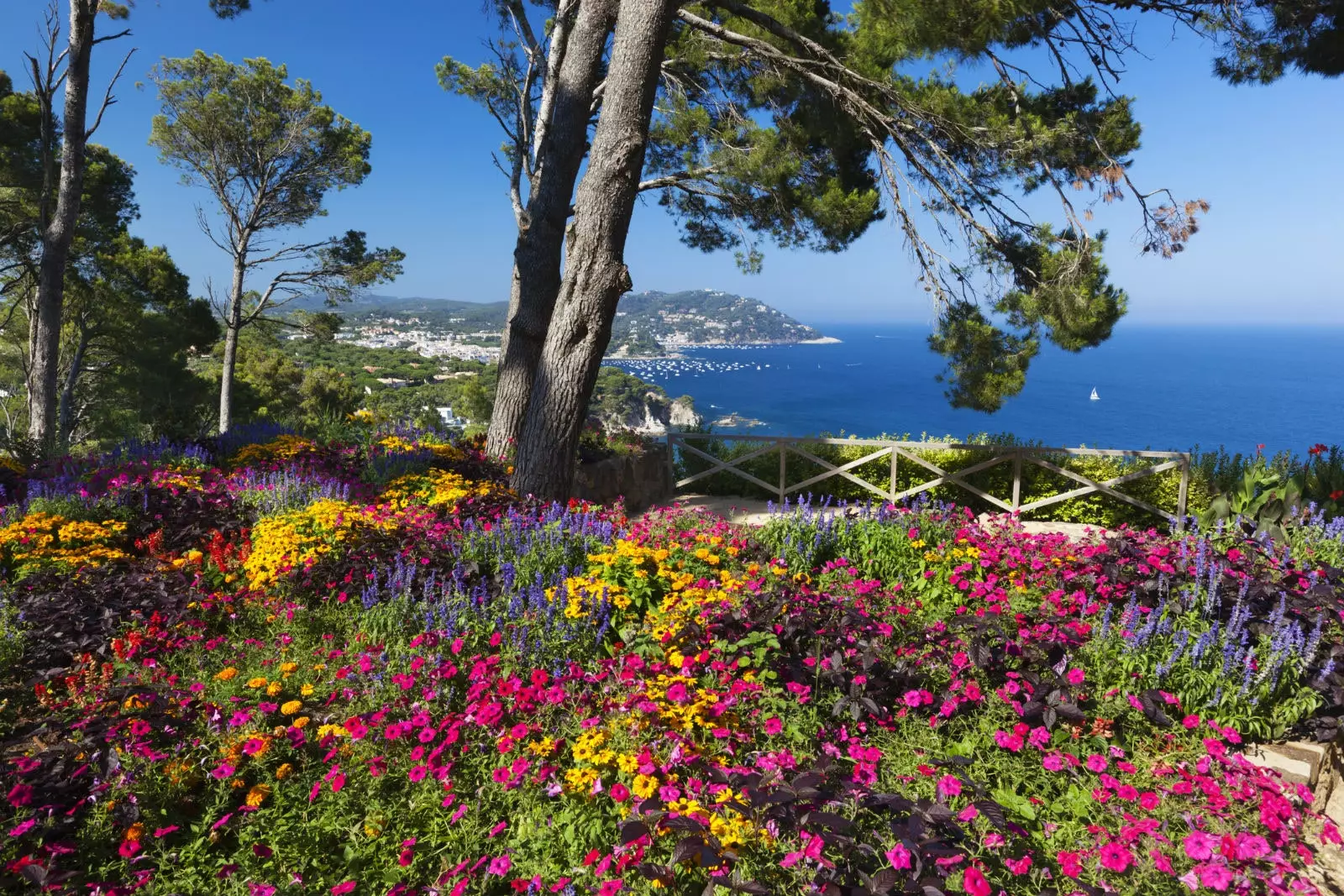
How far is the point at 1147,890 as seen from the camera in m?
2.02

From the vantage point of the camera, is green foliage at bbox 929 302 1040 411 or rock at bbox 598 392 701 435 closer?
green foliage at bbox 929 302 1040 411

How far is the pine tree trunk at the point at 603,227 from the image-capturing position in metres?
5.44

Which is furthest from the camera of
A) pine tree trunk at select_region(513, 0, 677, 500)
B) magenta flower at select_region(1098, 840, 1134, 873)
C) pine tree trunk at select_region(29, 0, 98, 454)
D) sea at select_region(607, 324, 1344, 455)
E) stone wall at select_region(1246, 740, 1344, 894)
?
sea at select_region(607, 324, 1344, 455)

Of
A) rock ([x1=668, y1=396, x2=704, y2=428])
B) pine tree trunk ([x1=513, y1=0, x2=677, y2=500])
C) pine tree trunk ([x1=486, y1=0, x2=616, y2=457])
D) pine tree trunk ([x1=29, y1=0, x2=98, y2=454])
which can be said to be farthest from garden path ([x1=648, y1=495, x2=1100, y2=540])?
rock ([x1=668, y1=396, x2=704, y2=428])

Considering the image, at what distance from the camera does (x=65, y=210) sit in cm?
755

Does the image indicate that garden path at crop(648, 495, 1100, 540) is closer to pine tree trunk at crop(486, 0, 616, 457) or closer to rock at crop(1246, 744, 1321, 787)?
pine tree trunk at crop(486, 0, 616, 457)

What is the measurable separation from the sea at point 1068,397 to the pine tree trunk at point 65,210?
1061 inches

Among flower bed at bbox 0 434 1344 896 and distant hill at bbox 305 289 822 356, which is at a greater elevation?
distant hill at bbox 305 289 822 356

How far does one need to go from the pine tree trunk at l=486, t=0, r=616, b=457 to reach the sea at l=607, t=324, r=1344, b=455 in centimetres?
2601

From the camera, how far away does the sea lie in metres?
57.3

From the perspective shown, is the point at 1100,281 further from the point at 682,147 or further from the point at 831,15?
the point at 682,147

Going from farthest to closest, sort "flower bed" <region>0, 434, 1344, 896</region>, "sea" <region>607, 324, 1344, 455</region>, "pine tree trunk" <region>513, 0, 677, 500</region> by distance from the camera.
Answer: "sea" <region>607, 324, 1344, 455</region>, "pine tree trunk" <region>513, 0, 677, 500</region>, "flower bed" <region>0, 434, 1344, 896</region>

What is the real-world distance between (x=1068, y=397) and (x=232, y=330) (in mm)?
83093

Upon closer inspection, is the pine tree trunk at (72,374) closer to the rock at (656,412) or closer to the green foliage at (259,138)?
the green foliage at (259,138)
